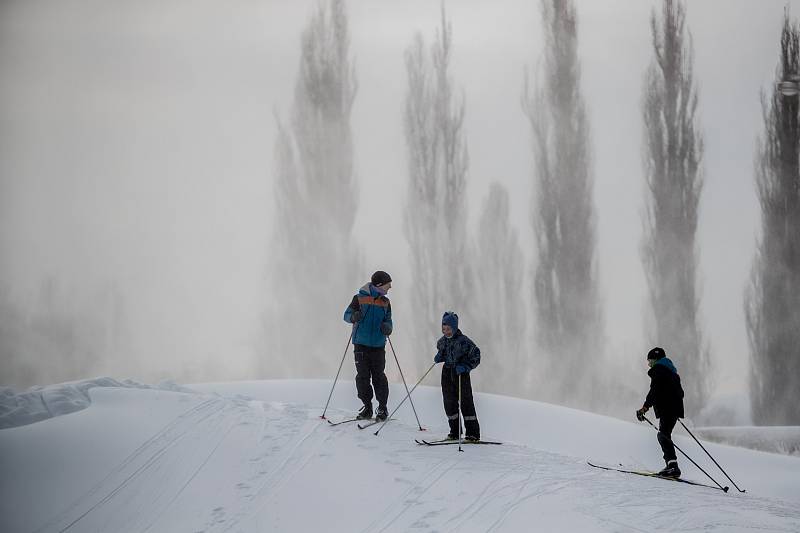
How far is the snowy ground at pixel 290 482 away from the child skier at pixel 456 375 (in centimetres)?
34

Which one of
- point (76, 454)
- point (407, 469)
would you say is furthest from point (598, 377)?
point (76, 454)

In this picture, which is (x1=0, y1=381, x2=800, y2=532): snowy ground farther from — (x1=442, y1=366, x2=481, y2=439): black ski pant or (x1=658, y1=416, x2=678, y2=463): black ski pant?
(x1=658, y1=416, x2=678, y2=463): black ski pant

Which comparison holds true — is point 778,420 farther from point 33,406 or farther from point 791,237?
point 33,406

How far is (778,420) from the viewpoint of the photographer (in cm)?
2028

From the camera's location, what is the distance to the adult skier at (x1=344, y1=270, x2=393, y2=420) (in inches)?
338

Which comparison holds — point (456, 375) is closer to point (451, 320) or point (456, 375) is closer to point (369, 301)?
point (451, 320)

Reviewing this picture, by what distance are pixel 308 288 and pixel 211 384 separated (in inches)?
423

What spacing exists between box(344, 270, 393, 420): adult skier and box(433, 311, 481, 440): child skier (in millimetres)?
829

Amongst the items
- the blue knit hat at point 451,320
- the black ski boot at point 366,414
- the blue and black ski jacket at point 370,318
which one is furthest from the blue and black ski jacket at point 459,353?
the black ski boot at point 366,414

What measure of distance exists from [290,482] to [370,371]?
88.9 inches

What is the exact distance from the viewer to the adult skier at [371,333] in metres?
8.59

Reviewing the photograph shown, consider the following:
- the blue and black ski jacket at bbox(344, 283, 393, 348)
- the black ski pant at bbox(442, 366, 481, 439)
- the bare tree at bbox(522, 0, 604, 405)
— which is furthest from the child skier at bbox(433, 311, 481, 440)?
the bare tree at bbox(522, 0, 604, 405)

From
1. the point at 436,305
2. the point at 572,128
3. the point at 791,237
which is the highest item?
the point at 572,128

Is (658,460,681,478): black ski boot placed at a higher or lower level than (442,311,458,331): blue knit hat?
lower
